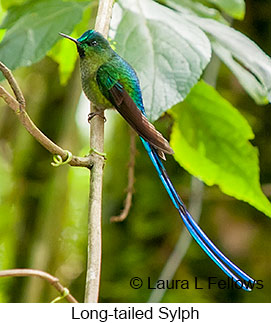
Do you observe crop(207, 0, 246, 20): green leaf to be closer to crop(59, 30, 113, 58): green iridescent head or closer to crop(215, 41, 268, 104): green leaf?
crop(215, 41, 268, 104): green leaf

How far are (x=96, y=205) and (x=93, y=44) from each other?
32 centimetres

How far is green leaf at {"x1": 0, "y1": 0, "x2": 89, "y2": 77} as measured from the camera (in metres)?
0.93

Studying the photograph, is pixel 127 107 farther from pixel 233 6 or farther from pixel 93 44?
pixel 233 6

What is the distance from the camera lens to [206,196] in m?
1.73

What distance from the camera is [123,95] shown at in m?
0.86

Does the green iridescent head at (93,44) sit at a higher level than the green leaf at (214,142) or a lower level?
higher

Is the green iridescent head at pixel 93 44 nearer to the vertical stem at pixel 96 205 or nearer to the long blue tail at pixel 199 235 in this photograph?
the vertical stem at pixel 96 205

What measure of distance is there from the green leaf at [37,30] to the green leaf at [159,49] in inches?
3.6

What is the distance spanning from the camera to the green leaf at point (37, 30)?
927 mm

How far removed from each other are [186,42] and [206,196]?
0.94m

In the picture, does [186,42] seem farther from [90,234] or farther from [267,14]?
[267,14]

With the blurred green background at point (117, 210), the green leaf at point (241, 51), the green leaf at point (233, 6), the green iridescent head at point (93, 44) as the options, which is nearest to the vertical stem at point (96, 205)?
the green iridescent head at point (93, 44)

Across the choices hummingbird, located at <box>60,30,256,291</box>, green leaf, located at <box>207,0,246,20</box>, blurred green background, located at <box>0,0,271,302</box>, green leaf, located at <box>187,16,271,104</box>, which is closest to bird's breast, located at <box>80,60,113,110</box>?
hummingbird, located at <box>60,30,256,291</box>

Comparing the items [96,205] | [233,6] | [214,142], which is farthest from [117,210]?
[96,205]
